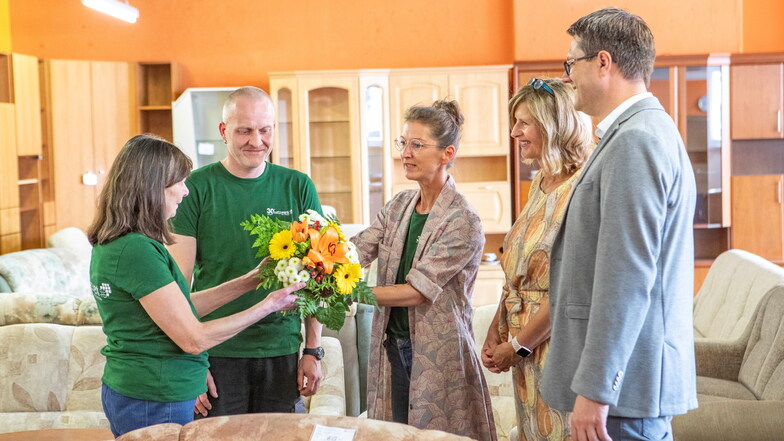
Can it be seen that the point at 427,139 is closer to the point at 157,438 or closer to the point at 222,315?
the point at 222,315

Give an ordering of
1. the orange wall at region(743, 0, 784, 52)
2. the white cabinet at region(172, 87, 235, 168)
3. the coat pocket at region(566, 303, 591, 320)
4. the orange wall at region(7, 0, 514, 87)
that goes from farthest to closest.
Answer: the orange wall at region(7, 0, 514, 87) → the orange wall at region(743, 0, 784, 52) → the white cabinet at region(172, 87, 235, 168) → the coat pocket at region(566, 303, 591, 320)

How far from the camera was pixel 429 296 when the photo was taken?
7.91 feet

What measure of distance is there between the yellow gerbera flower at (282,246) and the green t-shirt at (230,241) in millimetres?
256

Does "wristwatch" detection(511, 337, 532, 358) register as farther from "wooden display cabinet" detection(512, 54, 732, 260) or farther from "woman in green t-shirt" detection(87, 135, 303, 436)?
"wooden display cabinet" detection(512, 54, 732, 260)

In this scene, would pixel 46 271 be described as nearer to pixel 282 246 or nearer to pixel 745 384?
pixel 282 246

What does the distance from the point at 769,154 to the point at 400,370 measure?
5769 millimetres

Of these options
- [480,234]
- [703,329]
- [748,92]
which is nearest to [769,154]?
[748,92]

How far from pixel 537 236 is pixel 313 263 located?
2.05 ft

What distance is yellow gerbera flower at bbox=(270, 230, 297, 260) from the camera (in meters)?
2.17

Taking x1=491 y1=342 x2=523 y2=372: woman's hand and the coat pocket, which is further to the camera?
x1=491 y1=342 x2=523 y2=372: woman's hand

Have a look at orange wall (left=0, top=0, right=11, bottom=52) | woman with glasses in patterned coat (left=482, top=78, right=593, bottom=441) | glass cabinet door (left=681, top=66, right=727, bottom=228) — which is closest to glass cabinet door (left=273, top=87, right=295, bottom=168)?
orange wall (left=0, top=0, right=11, bottom=52)

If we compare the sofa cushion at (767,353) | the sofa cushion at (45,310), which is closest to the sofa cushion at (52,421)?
the sofa cushion at (45,310)

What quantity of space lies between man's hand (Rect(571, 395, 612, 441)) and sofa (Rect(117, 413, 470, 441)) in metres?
0.31

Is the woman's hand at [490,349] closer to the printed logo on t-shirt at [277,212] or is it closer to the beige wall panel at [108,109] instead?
the printed logo on t-shirt at [277,212]
